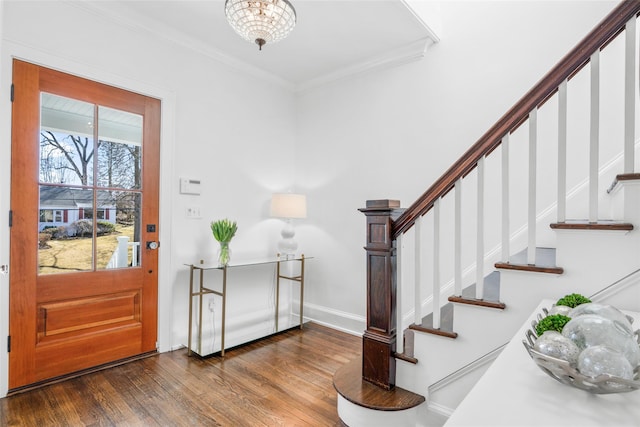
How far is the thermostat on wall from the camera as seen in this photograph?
2.94 meters

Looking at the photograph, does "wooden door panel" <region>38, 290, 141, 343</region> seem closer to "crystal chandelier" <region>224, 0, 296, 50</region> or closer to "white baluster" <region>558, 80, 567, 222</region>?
"crystal chandelier" <region>224, 0, 296, 50</region>

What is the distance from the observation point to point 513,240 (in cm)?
248

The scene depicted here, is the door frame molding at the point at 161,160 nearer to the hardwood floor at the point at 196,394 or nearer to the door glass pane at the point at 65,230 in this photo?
the door glass pane at the point at 65,230

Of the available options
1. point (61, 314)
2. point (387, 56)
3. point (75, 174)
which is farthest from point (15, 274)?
point (387, 56)

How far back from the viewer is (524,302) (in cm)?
149

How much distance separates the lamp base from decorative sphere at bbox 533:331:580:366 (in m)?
2.86

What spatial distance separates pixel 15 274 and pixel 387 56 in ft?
11.1

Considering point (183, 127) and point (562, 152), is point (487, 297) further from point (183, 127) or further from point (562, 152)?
point (183, 127)

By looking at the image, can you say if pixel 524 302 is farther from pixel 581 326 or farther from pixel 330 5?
pixel 330 5

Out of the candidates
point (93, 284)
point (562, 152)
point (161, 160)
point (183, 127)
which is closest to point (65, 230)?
point (93, 284)

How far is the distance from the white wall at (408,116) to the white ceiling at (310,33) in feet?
0.61

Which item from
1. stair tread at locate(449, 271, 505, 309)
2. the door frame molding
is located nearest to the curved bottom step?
stair tread at locate(449, 271, 505, 309)

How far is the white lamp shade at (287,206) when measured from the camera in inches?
135

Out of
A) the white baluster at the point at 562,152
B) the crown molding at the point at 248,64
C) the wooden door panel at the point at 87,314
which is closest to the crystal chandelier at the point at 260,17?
the crown molding at the point at 248,64
